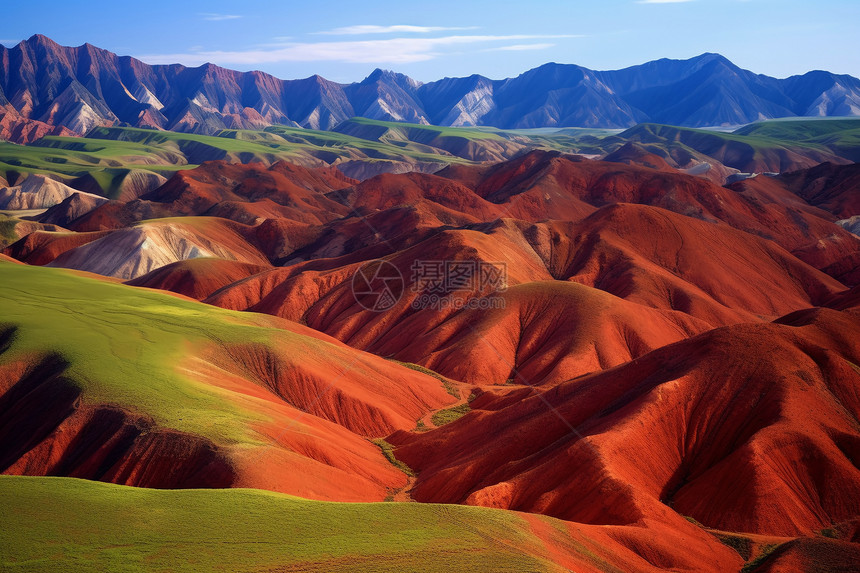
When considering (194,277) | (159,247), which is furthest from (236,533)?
(159,247)

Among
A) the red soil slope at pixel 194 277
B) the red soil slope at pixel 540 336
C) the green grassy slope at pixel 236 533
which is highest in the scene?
the green grassy slope at pixel 236 533

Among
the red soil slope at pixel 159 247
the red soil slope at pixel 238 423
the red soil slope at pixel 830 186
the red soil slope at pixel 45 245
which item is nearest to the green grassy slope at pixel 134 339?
the red soil slope at pixel 238 423

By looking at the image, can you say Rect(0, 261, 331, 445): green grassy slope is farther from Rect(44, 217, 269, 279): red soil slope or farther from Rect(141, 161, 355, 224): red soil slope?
Rect(141, 161, 355, 224): red soil slope

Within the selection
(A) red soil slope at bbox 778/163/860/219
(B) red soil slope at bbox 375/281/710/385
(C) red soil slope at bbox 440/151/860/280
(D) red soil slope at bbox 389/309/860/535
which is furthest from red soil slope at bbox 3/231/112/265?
(A) red soil slope at bbox 778/163/860/219

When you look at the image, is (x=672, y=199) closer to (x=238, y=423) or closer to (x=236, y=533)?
(x=238, y=423)

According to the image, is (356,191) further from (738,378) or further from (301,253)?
(738,378)

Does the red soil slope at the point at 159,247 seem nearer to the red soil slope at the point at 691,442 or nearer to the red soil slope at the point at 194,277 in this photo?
the red soil slope at the point at 194,277
